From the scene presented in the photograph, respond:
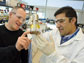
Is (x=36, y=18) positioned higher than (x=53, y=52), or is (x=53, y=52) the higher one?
(x=36, y=18)

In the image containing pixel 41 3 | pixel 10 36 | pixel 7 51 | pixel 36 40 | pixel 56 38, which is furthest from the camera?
pixel 41 3

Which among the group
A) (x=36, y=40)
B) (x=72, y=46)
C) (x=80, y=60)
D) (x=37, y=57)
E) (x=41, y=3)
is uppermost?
(x=41, y=3)

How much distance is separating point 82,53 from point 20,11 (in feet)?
3.48

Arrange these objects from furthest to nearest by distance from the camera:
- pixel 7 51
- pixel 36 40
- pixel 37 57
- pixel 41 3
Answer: pixel 41 3 → pixel 37 57 → pixel 36 40 → pixel 7 51

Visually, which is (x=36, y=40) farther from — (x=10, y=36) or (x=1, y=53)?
(x=10, y=36)

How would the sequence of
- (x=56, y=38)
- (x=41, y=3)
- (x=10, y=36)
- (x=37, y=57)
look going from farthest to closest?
(x=41, y=3)
(x=37, y=57)
(x=56, y=38)
(x=10, y=36)

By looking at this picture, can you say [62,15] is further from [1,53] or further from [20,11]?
[1,53]

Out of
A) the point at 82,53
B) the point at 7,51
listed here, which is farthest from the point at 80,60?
the point at 7,51

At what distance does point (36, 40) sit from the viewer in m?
1.18

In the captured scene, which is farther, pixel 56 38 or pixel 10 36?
pixel 56 38

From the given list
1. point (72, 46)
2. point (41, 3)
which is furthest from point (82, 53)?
point (41, 3)

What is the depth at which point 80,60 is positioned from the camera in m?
1.21

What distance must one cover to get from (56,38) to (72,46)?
39cm

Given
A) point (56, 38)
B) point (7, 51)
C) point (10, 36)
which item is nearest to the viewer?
point (7, 51)
